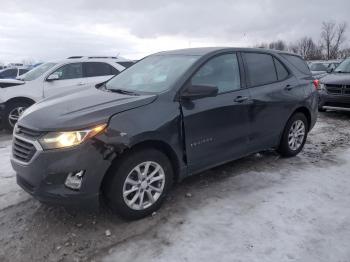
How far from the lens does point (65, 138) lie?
10.8ft

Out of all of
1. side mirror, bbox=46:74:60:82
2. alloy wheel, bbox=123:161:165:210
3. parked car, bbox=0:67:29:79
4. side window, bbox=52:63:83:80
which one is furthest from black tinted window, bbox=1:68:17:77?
alloy wheel, bbox=123:161:165:210

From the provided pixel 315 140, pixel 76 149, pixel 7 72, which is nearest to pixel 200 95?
pixel 76 149

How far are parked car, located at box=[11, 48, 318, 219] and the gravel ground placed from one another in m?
0.33

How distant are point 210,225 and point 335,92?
292 inches

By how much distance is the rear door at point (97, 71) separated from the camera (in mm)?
9281

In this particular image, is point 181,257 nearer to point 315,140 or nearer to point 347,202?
point 347,202

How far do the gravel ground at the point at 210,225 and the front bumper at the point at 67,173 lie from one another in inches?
15.6

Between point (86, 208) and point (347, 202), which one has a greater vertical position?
point (86, 208)

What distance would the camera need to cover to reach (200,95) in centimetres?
395

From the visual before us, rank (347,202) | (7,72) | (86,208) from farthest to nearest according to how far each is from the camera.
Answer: (7,72), (347,202), (86,208)

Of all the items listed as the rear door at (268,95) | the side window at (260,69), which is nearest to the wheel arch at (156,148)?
the rear door at (268,95)

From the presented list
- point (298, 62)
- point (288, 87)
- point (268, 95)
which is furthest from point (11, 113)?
point (298, 62)

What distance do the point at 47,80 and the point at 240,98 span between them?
569 cm

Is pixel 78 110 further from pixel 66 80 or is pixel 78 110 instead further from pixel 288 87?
pixel 66 80
